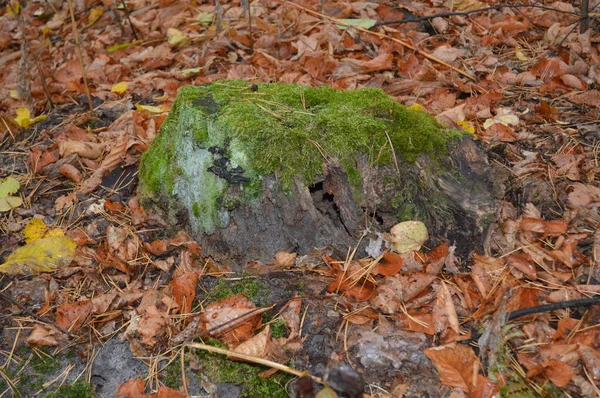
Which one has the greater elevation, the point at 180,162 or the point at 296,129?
the point at 296,129

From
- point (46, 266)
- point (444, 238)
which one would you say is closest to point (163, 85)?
point (46, 266)

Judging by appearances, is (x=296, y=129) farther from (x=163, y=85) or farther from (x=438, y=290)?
(x=163, y=85)

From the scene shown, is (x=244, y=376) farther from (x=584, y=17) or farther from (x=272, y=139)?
(x=584, y=17)

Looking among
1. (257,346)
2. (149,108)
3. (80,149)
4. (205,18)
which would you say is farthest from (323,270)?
(205,18)

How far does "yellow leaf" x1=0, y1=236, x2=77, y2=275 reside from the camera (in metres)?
2.74

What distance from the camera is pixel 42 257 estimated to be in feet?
9.04

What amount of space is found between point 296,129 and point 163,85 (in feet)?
7.19

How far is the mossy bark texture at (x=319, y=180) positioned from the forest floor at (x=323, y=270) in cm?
14

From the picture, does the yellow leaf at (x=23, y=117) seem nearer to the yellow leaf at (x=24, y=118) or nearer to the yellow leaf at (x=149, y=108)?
the yellow leaf at (x=24, y=118)

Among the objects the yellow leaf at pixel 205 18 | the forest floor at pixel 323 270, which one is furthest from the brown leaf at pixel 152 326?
the yellow leaf at pixel 205 18

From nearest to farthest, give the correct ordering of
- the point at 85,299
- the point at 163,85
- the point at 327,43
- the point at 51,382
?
1. the point at 51,382
2. the point at 85,299
3. the point at 163,85
4. the point at 327,43

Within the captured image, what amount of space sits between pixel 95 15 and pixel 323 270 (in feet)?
16.0

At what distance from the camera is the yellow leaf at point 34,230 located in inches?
118

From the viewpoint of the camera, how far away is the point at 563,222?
8.51ft
